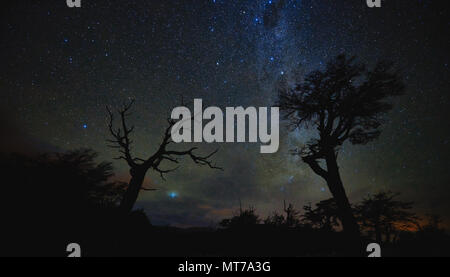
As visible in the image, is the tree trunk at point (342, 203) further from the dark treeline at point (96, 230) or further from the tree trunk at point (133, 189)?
the tree trunk at point (133, 189)

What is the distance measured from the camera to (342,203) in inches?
344

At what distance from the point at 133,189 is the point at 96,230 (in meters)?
2.33

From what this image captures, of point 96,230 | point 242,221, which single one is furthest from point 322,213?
point 96,230

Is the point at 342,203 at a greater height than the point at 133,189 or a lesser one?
lesser

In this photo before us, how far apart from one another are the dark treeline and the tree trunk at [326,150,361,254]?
39cm

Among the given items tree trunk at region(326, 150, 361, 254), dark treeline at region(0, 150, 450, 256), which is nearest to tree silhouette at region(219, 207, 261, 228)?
dark treeline at region(0, 150, 450, 256)

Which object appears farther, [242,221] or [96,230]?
[242,221]

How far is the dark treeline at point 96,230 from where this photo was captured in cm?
645

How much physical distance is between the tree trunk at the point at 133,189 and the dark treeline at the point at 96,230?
1.07 ft

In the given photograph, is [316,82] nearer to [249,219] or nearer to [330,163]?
[330,163]

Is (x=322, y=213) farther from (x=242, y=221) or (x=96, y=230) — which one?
(x=96, y=230)

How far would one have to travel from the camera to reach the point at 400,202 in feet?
55.3

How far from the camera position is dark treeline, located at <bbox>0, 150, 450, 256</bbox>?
6.45m

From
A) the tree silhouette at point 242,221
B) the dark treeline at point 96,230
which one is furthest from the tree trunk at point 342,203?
the tree silhouette at point 242,221
